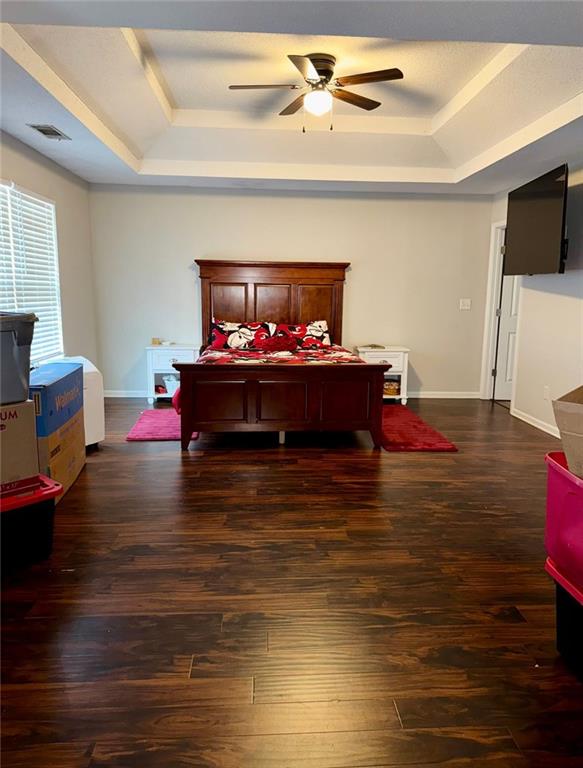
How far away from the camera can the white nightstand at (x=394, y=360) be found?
18.9 ft

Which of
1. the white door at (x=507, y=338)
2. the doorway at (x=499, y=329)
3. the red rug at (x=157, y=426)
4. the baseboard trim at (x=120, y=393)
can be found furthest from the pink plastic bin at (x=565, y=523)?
the baseboard trim at (x=120, y=393)

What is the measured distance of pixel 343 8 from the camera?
2.12 metres

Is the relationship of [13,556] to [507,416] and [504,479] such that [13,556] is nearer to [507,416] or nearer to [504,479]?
[504,479]

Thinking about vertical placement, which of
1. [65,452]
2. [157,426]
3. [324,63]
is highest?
[324,63]

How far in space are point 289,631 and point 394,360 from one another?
421 cm

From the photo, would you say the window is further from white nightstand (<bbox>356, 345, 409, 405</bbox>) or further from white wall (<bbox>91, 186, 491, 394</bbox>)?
white nightstand (<bbox>356, 345, 409, 405</bbox>)

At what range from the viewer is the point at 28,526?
2.40 meters

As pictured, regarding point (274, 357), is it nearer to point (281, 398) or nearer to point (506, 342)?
point (281, 398)

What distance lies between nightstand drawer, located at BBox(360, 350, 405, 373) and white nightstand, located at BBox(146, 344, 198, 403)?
199 cm

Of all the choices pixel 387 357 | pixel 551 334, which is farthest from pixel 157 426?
pixel 551 334

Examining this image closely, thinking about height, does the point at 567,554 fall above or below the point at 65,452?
above

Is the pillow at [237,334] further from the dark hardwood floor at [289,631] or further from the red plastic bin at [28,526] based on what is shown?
the red plastic bin at [28,526]

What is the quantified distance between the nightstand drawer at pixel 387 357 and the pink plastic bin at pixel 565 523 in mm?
3930

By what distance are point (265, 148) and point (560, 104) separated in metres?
2.68
